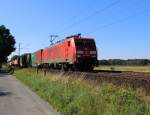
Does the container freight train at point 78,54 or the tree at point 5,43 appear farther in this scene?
the tree at point 5,43

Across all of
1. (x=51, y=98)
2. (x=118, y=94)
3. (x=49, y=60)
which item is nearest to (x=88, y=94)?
(x=118, y=94)

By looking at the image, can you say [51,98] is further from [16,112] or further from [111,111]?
[111,111]

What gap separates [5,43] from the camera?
9862 cm

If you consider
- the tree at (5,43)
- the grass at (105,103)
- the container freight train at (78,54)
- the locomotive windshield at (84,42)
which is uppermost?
the tree at (5,43)

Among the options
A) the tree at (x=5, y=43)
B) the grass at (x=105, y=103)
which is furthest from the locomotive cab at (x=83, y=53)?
the tree at (x=5, y=43)

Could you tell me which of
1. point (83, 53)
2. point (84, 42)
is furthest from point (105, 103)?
point (84, 42)

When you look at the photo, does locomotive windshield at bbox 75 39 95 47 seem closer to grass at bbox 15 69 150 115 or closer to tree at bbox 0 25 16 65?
grass at bbox 15 69 150 115

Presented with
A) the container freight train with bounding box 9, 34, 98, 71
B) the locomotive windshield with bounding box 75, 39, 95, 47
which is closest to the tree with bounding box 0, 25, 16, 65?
the container freight train with bounding box 9, 34, 98, 71

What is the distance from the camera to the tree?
97.7 meters

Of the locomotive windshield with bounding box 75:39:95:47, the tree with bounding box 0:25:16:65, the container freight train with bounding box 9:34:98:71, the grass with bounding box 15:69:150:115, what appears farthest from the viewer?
the tree with bounding box 0:25:16:65

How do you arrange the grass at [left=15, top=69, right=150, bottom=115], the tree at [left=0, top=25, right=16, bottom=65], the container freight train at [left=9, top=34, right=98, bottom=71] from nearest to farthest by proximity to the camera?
the grass at [left=15, top=69, right=150, bottom=115] → the container freight train at [left=9, top=34, right=98, bottom=71] → the tree at [left=0, top=25, right=16, bottom=65]

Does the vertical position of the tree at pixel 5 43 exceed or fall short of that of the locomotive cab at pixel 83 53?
it exceeds it

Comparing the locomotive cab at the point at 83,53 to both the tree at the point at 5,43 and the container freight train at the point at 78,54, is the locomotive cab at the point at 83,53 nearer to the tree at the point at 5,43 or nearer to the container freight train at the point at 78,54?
the container freight train at the point at 78,54

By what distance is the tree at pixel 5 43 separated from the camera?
320ft
